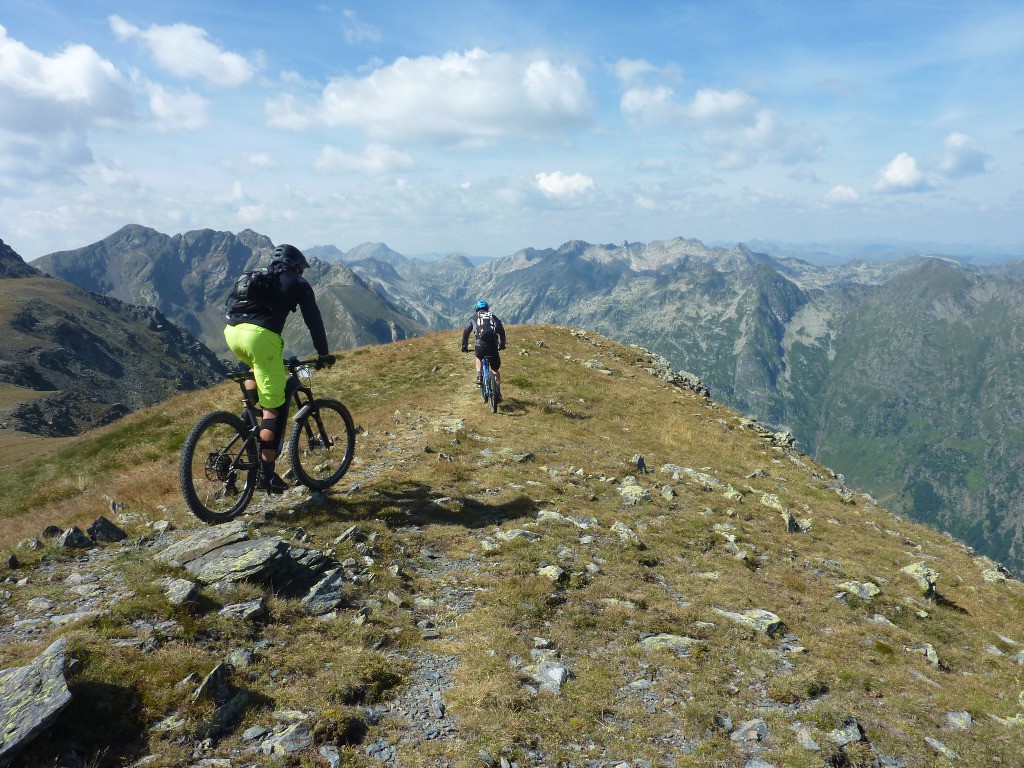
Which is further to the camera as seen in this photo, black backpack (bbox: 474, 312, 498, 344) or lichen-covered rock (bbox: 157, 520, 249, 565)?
black backpack (bbox: 474, 312, 498, 344)

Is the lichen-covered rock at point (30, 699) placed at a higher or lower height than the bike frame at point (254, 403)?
lower

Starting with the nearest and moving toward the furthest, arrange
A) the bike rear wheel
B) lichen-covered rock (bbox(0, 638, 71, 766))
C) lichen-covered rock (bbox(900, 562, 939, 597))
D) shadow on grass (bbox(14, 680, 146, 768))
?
1. lichen-covered rock (bbox(0, 638, 71, 766))
2. shadow on grass (bbox(14, 680, 146, 768))
3. the bike rear wheel
4. lichen-covered rock (bbox(900, 562, 939, 597))

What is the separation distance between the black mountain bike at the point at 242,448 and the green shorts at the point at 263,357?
35 cm

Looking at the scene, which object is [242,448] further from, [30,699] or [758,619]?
[758,619]

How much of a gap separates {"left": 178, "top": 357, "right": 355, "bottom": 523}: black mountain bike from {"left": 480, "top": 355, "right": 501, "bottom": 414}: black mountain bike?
973 cm

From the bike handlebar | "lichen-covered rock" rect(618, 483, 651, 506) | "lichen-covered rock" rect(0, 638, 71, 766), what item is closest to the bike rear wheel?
the bike handlebar

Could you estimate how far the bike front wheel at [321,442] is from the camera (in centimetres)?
1156

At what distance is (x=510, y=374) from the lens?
29.7 m

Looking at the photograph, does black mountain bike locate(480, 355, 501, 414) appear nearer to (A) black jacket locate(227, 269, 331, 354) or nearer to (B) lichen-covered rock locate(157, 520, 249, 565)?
(A) black jacket locate(227, 269, 331, 354)

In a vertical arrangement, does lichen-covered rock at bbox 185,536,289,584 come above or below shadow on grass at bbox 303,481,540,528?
above

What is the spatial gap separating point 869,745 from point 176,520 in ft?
40.7

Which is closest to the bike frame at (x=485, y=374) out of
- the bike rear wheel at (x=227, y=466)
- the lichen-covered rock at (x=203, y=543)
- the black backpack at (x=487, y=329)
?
the black backpack at (x=487, y=329)

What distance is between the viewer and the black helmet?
33.8 ft

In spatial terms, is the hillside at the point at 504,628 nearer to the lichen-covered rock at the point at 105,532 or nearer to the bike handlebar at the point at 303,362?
the lichen-covered rock at the point at 105,532
